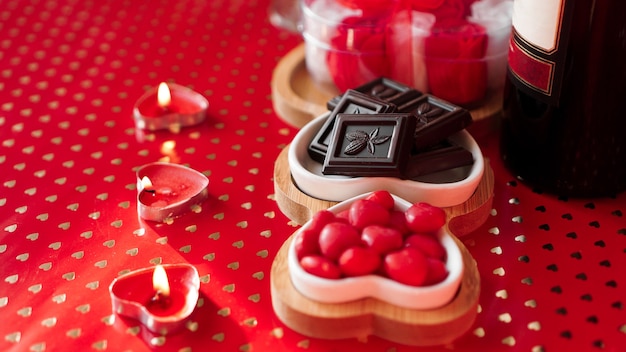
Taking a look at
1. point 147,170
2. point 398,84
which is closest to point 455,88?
point 398,84

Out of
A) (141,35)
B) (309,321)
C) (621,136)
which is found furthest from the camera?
(141,35)

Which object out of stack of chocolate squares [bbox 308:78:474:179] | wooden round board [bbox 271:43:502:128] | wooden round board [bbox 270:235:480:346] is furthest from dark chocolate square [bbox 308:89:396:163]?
wooden round board [bbox 270:235:480:346]

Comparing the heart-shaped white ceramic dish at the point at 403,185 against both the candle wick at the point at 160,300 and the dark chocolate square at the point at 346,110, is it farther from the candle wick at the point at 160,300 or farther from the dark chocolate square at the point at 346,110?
the candle wick at the point at 160,300

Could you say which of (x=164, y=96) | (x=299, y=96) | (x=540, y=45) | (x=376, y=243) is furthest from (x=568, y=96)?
(x=164, y=96)

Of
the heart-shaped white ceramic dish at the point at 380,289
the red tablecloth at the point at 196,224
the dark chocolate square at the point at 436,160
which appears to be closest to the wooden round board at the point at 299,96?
the red tablecloth at the point at 196,224

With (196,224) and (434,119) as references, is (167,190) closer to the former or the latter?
(196,224)

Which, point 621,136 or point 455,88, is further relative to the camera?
point 455,88

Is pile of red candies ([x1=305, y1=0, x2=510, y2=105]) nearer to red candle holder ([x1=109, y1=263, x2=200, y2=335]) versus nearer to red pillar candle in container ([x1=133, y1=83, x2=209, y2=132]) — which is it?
red pillar candle in container ([x1=133, y1=83, x2=209, y2=132])

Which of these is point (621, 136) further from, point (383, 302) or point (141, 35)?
point (141, 35)
